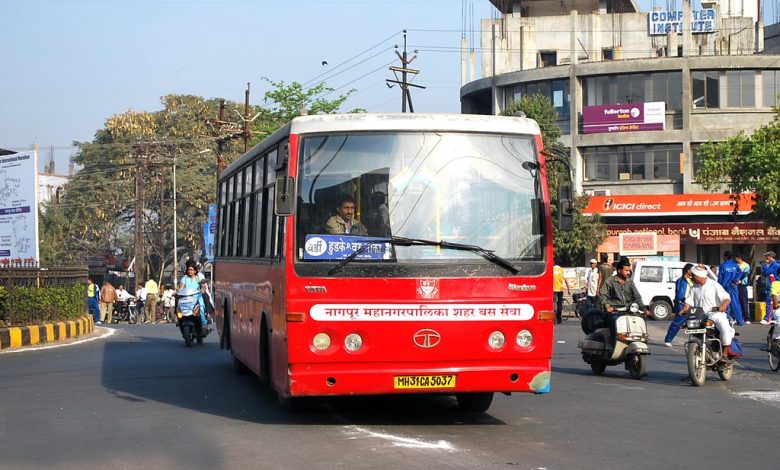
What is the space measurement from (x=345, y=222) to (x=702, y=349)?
21.3ft

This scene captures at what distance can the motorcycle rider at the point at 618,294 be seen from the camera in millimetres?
15805

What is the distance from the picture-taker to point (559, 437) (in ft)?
32.3

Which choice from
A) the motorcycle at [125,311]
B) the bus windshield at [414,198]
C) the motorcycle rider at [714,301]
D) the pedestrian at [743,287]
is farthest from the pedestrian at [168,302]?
the bus windshield at [414,198]

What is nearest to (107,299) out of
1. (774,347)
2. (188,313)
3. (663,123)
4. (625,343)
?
(188,313)

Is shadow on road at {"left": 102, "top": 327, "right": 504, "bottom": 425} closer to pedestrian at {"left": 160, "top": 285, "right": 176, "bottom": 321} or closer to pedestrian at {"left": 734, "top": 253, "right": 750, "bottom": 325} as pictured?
pedestrian at {"left": 734, "top": 253, "right": 750, "bottom": 325}

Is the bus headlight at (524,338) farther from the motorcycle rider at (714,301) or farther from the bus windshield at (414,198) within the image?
the motorcycle rider at (714,301)

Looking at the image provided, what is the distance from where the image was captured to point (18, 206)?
29391 mm

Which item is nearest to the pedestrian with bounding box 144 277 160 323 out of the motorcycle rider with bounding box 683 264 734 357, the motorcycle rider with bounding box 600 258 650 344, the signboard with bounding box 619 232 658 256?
the signboard with bounding box 619 232 658 256

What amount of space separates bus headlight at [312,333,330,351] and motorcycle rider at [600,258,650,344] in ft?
22.0

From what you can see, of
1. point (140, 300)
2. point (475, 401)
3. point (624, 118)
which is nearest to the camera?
point (475, 401)

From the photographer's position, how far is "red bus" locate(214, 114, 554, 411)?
32.9 ft

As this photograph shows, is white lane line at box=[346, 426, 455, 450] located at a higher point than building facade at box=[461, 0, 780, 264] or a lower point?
lower

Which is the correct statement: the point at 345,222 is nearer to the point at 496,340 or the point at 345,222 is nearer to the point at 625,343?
the point at 496,340

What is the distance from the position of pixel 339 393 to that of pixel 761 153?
2916 cm
